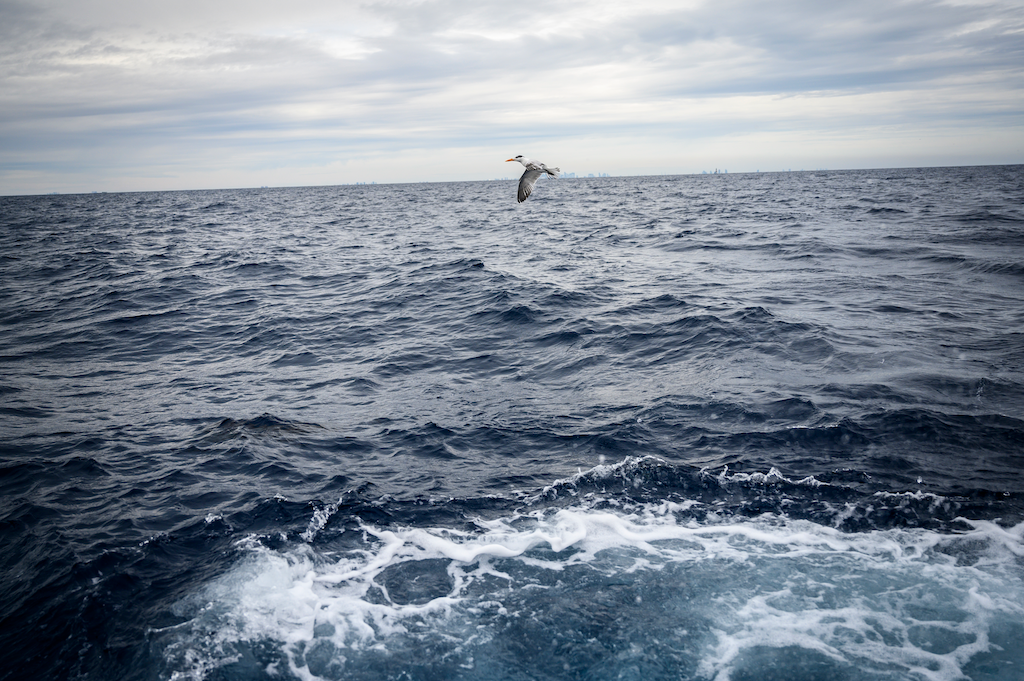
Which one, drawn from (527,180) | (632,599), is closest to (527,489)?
(632,599)

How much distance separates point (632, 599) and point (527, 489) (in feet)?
7.30

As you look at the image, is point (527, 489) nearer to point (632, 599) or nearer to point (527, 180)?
point (632, 599)

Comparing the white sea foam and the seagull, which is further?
the seagull

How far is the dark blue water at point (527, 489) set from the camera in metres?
5.42

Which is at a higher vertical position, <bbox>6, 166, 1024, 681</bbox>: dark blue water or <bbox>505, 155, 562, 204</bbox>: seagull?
<bbox>505, 155, 562, 204</bbox>: seagull

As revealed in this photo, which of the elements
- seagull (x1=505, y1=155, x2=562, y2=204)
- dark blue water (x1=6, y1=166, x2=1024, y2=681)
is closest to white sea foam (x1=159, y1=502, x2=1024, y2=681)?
dark blue water (x1=6, y1=166, x2=1024, y2=681)

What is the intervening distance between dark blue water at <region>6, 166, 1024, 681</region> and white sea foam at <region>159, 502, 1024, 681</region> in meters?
0.03

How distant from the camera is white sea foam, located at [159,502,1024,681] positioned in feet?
17.2

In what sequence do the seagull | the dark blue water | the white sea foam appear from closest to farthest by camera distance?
the white sea foam, the dark blue water, the seagull

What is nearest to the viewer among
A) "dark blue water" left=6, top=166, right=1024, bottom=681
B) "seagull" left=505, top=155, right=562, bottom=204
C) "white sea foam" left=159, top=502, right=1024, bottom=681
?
"white sea foam" left=159, top=502, right=1024, bottom=681

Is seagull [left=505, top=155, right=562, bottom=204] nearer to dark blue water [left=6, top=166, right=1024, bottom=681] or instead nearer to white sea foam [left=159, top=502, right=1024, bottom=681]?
dark blue water [left=6, top=166, right=1024, bottom=681]

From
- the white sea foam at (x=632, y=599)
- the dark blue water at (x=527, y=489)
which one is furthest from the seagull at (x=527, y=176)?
the white sea foam at (x=632, y=599)

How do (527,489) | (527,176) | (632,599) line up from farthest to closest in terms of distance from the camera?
1. (527,176)
2. (527,489)
3. (632,599)

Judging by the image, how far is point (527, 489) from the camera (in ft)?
25.7
